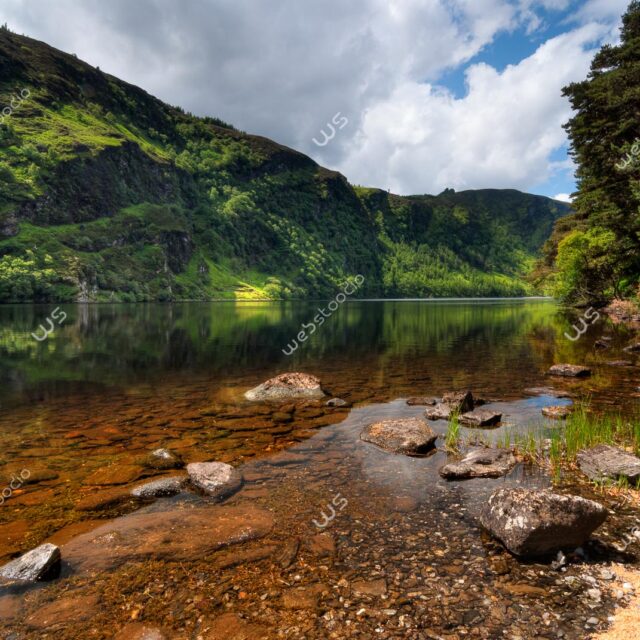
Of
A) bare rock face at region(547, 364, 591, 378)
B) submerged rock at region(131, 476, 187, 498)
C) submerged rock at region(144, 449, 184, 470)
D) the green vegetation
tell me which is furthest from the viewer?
the green vegetation

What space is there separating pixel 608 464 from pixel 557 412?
717 cm

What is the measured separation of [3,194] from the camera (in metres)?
177

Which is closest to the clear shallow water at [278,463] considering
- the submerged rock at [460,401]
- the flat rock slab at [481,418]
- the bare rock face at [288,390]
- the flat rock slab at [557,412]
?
the flat rock slab at [557,412]

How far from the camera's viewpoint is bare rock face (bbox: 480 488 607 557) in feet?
25.5

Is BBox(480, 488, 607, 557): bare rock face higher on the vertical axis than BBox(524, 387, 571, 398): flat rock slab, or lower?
higher

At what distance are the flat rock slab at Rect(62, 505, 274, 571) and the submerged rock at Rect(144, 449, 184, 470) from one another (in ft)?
9.64

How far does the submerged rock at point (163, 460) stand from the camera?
12.9 metres

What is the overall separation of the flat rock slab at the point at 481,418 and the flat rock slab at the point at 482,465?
11.5 ft

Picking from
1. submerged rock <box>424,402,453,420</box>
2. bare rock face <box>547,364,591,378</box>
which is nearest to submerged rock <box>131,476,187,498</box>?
submerged rock <box>424,402,453,420</box>

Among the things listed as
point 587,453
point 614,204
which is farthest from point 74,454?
point 614,204

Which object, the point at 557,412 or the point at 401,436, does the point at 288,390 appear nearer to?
the point at 401,436

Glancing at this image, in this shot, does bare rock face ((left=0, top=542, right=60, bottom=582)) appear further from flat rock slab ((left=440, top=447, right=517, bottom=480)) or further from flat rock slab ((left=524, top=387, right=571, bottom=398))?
flat rock slab ((left=524, top=387, right=571, bottom=398))

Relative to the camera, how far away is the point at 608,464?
444 inches

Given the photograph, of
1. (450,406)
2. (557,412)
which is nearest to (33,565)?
(450,406)
